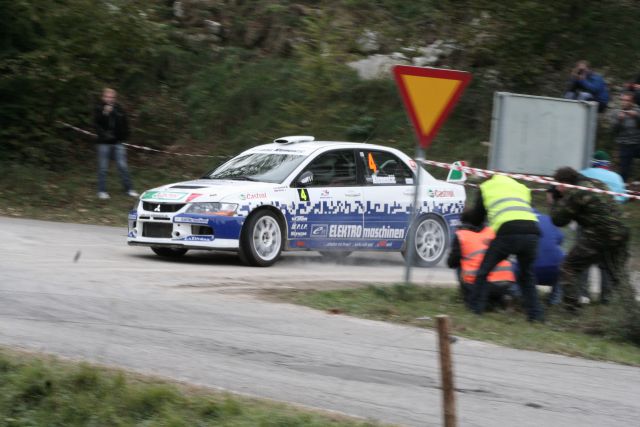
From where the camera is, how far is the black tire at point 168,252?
13711 mm

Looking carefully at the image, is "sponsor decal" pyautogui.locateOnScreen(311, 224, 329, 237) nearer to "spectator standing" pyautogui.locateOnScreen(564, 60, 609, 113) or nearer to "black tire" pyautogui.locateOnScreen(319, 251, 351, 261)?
"black tire" pyautogui.locateOnScreen(319, 251, 351, 261)

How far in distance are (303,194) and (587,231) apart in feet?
13.1

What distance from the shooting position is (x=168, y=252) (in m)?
13.8

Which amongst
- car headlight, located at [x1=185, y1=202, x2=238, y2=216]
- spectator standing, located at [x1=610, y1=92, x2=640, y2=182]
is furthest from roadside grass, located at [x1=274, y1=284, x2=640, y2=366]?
spectator standing, located at [x1=610, y1=92, x2=640, y2=182]

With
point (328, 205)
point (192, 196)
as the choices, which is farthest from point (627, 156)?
point (192, 196)

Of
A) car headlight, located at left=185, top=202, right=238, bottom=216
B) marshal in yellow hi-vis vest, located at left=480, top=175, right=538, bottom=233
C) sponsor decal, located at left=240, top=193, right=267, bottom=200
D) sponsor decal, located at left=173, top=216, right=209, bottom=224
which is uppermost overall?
marshal in yellow hi-vis vest, located at left=480, top=175, right=538, bottom=233

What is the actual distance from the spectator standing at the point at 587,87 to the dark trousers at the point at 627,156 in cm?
118

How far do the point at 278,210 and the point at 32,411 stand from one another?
266 inches

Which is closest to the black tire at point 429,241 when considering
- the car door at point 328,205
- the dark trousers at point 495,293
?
the car door at point 328,205

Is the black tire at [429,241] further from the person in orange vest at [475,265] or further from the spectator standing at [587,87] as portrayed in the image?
the spectator standing at [587,87]

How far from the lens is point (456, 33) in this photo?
22.2 meters

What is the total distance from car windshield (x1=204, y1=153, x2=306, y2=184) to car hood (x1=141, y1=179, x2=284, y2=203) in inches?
11.4

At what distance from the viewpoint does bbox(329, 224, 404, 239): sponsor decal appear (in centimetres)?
1391

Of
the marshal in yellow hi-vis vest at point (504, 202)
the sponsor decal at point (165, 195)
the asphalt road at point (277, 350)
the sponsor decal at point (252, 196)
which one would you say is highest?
the marshal in yellow hi-vis vest at point (504, 202)
